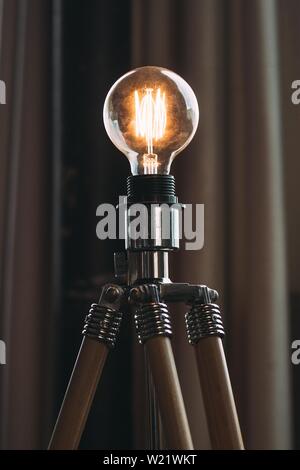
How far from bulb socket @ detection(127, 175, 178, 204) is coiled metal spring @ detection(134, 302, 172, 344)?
11 centimetres

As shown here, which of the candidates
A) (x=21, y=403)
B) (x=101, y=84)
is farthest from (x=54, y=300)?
(x=101, y=84)

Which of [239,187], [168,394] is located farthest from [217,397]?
[239,187]

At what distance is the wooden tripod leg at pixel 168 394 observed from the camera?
629 millimetres

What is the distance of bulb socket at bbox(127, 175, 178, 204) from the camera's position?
0.71 meters

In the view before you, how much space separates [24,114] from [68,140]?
10 cm

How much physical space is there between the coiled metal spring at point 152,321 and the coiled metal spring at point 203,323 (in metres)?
0.03

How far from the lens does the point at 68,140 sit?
3.92 feet

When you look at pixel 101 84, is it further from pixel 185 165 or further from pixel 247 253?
pixel 247 253

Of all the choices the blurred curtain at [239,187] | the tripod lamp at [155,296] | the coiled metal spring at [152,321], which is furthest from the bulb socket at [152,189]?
the blurred curtain at [239,187]

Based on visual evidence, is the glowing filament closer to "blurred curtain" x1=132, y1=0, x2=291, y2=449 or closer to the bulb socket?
the bulb socket

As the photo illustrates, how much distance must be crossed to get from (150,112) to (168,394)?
0.31m

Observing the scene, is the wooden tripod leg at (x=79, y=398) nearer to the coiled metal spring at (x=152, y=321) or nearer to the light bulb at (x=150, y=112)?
the coiled metal spring at (x=152, y=321)

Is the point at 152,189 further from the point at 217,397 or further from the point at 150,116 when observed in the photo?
the point at 217,397

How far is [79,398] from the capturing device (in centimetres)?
67
